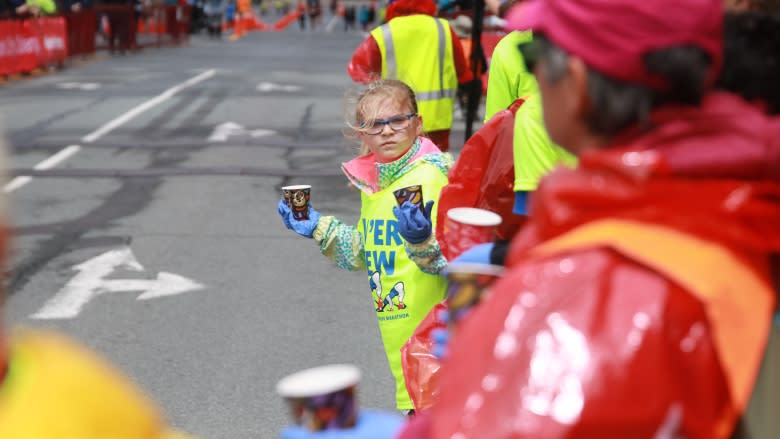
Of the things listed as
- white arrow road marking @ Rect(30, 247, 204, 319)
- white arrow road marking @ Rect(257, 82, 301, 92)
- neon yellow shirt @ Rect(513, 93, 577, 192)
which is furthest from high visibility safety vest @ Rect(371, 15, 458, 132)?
white arrow road marking @ Rect(257, 82, 301, 92)

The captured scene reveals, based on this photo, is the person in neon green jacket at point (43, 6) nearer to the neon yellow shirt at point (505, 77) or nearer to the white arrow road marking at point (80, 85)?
the white arrow road marking at point (80, 85)

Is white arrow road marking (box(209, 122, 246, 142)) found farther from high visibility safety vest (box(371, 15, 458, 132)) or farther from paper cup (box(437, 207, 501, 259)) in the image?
paper cup (box(437, 207, 501, 259))

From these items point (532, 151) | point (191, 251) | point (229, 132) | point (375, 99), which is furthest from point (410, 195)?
point (229, 132)

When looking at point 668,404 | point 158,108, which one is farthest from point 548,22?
point 158,108

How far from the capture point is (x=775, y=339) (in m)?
1.89

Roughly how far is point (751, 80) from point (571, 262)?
57 cm

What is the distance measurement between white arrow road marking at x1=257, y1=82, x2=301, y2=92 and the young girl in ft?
57.4

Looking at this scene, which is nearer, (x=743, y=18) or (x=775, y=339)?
(x=775, y=339)

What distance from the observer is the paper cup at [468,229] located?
7.73 feet

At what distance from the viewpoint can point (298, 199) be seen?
14.3 ft

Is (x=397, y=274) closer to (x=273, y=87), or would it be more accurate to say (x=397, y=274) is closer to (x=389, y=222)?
(x=389, y=222)

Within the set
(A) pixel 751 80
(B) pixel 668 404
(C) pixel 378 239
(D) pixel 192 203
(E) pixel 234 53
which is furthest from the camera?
(E) pixel 234 53

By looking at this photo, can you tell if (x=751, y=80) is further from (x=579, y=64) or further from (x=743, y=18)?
(x=579, y=64)

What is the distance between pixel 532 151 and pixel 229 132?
1269cm
